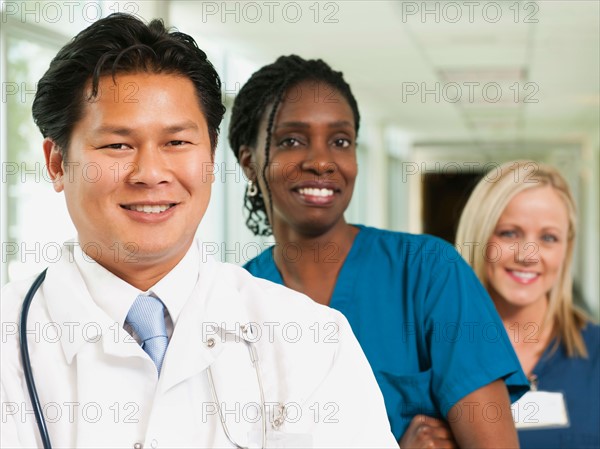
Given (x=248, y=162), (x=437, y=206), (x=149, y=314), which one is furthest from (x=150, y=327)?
(x=437, y=206)

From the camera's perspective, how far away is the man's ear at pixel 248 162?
6.39ft

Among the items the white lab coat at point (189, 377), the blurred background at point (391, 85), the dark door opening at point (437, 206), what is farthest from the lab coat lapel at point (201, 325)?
the dark door opening at point (437, 206)

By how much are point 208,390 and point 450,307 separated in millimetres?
685

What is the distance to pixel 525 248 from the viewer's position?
2369mm

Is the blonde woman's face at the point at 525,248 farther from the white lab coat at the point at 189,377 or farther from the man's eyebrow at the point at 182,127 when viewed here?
the man's eyebrow at the point at 182,127

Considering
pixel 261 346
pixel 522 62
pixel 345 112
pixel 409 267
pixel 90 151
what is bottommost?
pixel 261 346

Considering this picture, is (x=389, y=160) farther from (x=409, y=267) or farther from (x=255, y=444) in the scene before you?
(x=255, y=444)

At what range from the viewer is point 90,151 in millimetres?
1097

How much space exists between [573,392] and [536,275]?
337 millimetres

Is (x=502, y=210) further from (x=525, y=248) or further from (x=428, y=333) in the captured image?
(x=428, y=333)

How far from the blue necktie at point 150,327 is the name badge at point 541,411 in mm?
1377

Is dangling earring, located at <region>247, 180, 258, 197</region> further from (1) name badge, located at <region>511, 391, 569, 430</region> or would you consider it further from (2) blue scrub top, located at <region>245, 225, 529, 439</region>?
(1) name badge, located at <region>511, 391, 569, 430</region>

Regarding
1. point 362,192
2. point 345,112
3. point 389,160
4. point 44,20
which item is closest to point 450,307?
point 345,112

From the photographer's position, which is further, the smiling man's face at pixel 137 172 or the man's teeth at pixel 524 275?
the man's teeth at pixel 524 275
